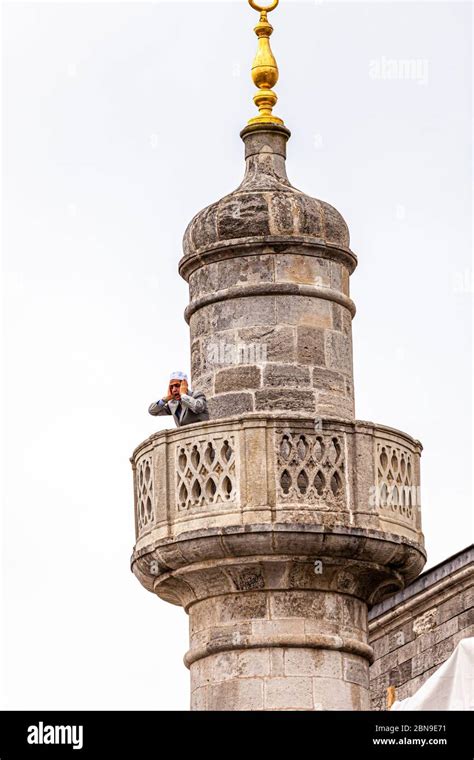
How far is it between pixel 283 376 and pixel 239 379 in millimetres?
361

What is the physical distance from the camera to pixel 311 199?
930 inches

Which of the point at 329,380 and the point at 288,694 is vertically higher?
the point at 329,380

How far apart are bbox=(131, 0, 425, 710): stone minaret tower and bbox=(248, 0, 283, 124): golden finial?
83 centimetres

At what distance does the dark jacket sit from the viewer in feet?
75.4

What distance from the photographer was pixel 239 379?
2309cm

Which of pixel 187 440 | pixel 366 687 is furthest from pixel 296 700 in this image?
pixel 187 440

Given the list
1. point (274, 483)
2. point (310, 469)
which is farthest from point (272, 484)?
point (310, 469)

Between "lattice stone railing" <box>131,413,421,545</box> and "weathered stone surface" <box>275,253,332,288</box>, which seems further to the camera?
"weathered stone surface" <box>275,253,332,288</box>

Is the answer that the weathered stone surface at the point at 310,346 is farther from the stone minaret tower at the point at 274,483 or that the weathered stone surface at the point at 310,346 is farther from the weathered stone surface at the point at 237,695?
the weathered stone surface at the point at 237,695

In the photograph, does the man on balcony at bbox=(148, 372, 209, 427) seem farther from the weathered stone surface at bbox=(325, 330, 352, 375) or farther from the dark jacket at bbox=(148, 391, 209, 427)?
the weathered stone surface at bbox=(325, 330, 352, 375)

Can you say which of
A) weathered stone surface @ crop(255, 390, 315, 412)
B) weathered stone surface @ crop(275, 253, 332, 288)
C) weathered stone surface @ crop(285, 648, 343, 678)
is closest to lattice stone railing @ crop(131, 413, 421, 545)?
weathered stone surface @ crop(255, 390, 315, 412)

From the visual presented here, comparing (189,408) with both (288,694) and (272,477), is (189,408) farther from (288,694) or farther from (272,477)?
(288,694)
